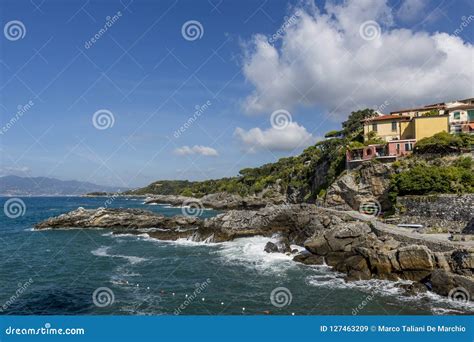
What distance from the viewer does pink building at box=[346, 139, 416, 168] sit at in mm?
39678

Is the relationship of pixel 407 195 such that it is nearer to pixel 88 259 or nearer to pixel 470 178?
pixel 470 178

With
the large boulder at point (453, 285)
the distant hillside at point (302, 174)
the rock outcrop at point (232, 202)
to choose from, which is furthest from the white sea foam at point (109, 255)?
the rock outcrop at point (232, 202)

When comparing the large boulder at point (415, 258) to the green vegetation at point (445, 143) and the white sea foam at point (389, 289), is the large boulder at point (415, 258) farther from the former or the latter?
the green vegetation at point (445, 143)

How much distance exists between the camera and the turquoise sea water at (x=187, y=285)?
18562mm

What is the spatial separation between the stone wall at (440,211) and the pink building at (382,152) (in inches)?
342

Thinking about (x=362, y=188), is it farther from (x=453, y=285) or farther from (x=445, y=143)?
(x=453, y=285)

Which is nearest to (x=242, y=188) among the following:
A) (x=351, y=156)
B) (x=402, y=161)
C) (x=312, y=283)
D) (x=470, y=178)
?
(x=351, y=156)

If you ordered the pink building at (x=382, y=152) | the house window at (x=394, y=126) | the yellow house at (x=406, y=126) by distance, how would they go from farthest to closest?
the house window at (x=394, y=126) < the yellow house at (x=406, y=126) < the pink building at (x=382, y=152)

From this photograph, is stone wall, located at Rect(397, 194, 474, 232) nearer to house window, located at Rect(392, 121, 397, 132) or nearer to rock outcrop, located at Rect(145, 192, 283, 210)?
house window, located at Rect(392, 121, 397, 132)

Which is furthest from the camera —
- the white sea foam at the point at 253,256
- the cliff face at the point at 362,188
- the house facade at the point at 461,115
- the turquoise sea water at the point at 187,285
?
the house facade at the point at 461,115

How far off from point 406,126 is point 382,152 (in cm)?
565

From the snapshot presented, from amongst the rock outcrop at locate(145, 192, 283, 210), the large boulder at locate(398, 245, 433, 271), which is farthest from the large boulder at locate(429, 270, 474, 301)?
the rock outcrop at locate(145, 192, 283, 210)

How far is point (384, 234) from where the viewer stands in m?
27.0

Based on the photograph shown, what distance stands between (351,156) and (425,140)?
8874mm
